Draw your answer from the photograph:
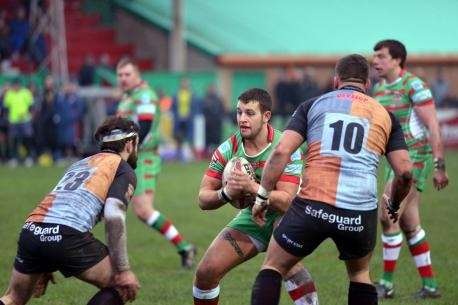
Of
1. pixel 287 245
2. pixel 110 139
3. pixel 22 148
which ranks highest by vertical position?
pixel 110 139

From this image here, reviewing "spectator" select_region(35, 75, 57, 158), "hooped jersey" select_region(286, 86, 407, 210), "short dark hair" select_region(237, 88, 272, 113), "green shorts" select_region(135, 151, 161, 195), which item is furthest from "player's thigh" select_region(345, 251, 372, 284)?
"spectator" select_region(35, 75, 57, 158)

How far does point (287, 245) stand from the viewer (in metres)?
6.67

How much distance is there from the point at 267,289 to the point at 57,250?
4.82 feet

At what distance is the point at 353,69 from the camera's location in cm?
696

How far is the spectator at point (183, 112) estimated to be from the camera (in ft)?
91.6

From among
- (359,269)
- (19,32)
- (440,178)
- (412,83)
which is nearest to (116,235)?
(359,269)

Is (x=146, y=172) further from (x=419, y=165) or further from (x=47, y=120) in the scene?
(x=47, y=120)

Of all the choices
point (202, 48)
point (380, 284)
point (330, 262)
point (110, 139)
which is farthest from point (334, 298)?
point (202, 48)

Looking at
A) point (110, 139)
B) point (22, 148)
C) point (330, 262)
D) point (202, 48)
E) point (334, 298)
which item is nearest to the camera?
point (110, 139)

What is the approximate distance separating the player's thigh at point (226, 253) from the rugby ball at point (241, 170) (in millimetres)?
271

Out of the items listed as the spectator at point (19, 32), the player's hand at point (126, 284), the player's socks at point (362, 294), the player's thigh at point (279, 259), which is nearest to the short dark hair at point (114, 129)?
the player's hand at point (126, 284)

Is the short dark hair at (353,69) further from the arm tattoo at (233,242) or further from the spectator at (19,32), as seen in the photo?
the spectator at (19,32)

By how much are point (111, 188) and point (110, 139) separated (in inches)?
19.6

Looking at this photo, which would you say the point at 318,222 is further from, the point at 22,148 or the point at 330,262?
the point at 22,148
